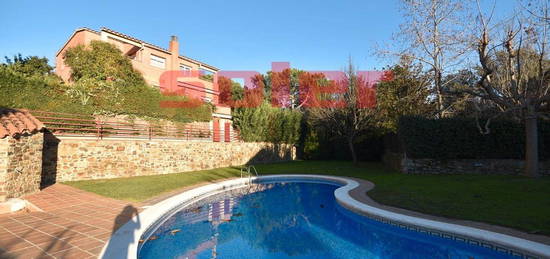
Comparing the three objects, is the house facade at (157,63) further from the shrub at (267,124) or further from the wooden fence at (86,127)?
the wooden fence at (86,127)

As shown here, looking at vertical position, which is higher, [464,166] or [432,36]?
[432,36]

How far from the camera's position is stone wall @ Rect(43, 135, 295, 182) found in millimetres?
11095

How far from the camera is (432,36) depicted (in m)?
16.0

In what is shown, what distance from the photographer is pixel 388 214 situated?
707cm

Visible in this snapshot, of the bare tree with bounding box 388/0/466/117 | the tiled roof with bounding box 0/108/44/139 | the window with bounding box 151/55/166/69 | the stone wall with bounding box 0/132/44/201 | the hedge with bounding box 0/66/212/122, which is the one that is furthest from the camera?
the window with bounding box 151/55/166/69

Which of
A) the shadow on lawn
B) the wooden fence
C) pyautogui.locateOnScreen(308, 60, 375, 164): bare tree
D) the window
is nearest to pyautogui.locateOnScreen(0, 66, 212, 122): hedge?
the wooden fence

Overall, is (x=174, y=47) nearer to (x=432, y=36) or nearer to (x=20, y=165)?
(x=20, y=165)

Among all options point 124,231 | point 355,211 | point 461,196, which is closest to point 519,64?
point 461,196

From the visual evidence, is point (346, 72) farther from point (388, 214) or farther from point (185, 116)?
point (388, 214)

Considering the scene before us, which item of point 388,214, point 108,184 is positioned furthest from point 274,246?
point 108,184

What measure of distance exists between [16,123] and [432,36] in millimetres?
19935

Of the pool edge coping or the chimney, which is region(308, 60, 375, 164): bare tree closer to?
the pool edge coping

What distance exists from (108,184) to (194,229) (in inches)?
238

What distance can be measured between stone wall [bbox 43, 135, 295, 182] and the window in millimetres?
11875
